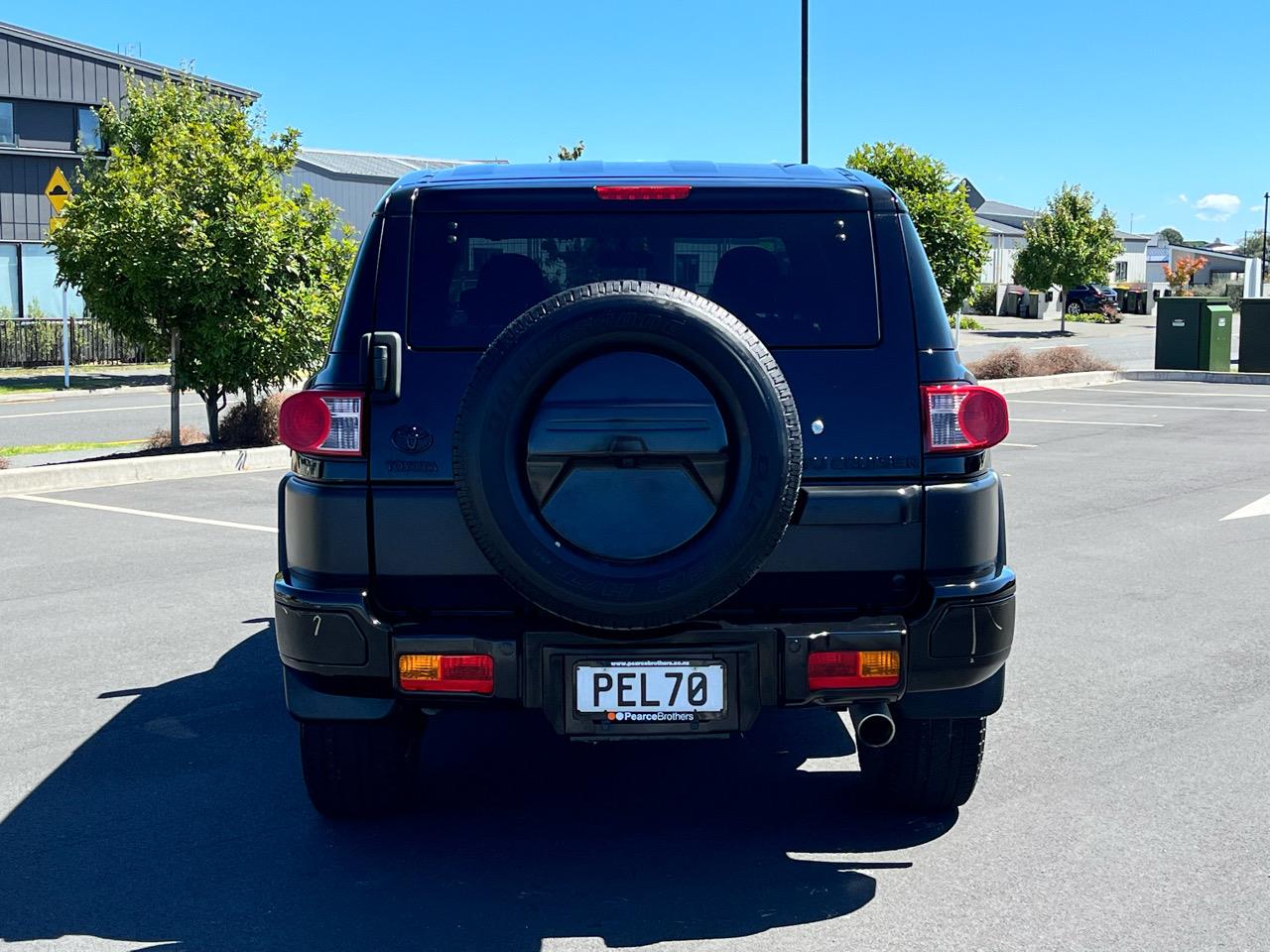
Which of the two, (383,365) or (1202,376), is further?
(1202,376)

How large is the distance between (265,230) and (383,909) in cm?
1150

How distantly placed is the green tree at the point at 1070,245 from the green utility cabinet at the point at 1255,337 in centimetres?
2618

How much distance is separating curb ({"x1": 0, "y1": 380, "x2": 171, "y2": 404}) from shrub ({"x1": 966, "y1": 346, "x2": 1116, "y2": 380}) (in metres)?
14.3

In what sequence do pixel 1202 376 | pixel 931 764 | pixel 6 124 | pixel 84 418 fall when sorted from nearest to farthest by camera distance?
1. pixel 931 764
2. pixel 84 418
3. pixel 1202 376
4. pixel 6 124

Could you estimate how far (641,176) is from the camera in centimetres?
420

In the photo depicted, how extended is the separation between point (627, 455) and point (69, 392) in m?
23.7

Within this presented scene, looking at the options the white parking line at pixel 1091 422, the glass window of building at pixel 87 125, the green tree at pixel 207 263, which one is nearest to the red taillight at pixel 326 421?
the green tree at pixel 207 263

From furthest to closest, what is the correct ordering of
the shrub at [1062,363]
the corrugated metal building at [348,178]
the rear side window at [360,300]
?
1. the corrugated metal building at [348,178]
2. the shrub at [1062,363]
3. the rear side window at [360,300]

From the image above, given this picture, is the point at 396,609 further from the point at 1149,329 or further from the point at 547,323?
the point at 1149,329

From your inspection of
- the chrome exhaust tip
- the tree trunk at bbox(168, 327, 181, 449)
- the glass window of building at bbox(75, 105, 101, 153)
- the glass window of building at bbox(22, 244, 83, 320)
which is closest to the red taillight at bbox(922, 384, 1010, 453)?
the chrome exhaust tip

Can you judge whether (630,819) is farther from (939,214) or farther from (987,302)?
(987,302)

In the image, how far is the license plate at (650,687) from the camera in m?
3.73

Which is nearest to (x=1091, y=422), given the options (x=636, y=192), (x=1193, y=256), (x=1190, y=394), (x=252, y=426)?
(x=1190, y=394)

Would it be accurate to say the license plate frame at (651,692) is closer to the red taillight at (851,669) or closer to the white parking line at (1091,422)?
the red taillight at (851,669)
